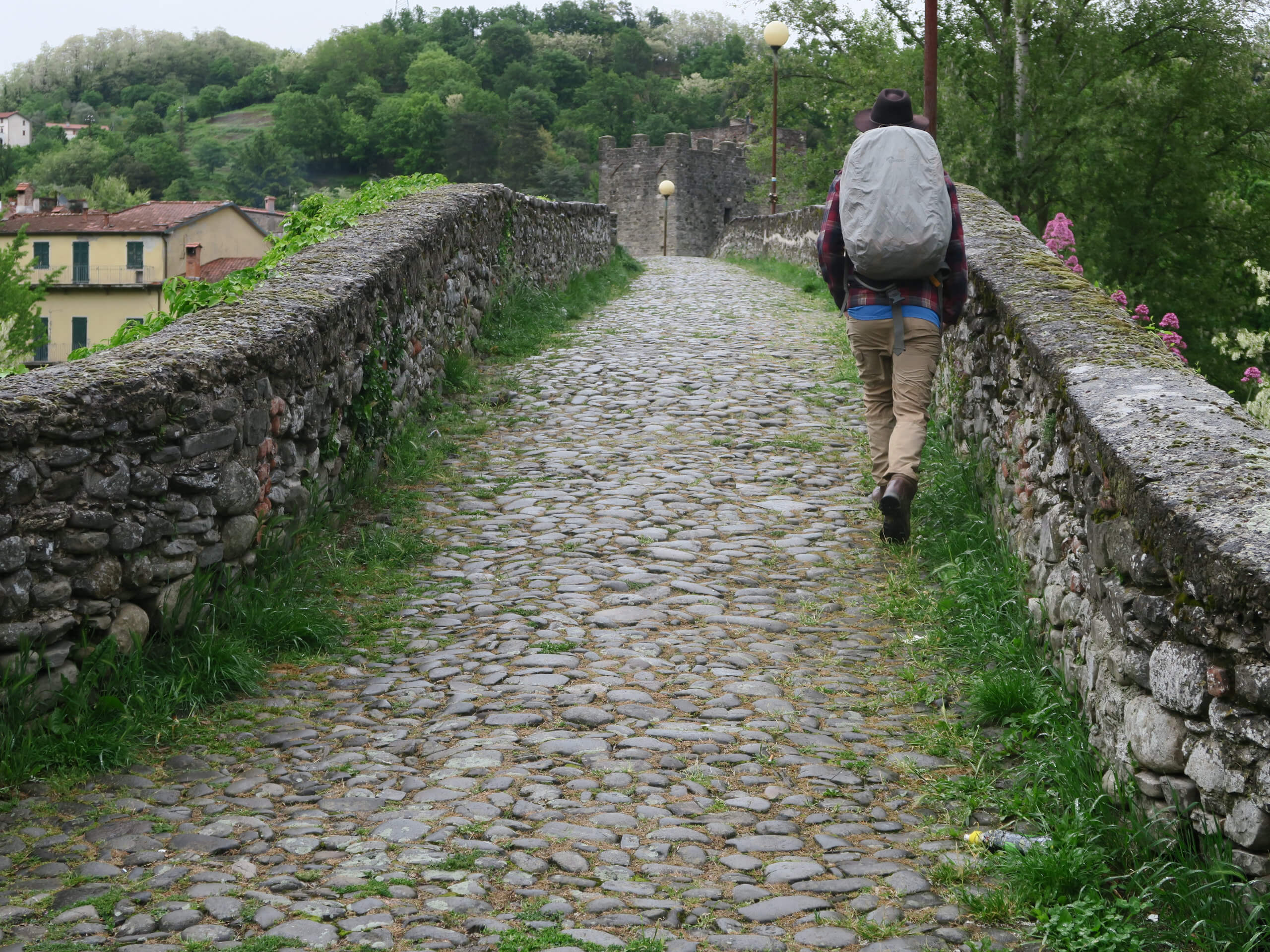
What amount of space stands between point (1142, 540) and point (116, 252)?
68.9m

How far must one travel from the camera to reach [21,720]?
138 inches

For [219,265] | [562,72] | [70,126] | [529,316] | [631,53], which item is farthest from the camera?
[70,126]

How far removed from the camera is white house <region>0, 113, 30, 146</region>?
13788 cm

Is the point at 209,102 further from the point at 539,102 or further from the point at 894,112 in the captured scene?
the point at 894,112

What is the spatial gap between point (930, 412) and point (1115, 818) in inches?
176

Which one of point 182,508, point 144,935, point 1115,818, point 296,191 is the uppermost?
point 296,191

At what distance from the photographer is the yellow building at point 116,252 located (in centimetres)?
6212

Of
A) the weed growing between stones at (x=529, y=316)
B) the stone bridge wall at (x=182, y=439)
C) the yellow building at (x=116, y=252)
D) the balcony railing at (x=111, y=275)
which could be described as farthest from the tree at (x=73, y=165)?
the stone bridge wall at (x=182, y=439)

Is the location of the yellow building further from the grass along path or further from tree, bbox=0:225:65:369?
the grass along path

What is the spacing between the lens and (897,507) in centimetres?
564

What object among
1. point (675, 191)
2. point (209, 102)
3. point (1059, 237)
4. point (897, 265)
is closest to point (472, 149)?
point (675, 191)

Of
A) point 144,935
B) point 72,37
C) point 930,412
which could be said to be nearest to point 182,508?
point 144,935

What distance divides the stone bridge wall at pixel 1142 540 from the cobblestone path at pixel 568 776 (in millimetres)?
621

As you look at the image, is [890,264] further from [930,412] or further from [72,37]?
[72,37]
